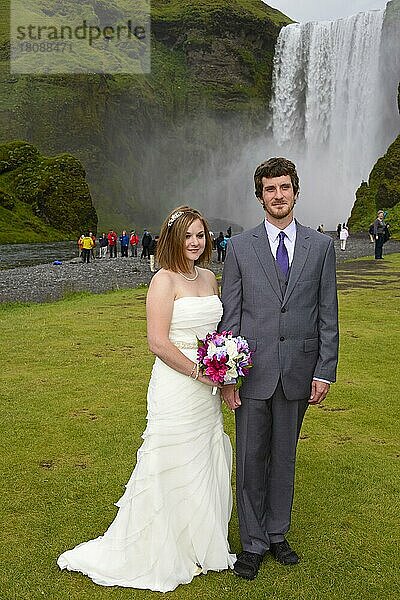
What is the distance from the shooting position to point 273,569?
4652 mm

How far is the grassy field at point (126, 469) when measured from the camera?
4512 millimetres

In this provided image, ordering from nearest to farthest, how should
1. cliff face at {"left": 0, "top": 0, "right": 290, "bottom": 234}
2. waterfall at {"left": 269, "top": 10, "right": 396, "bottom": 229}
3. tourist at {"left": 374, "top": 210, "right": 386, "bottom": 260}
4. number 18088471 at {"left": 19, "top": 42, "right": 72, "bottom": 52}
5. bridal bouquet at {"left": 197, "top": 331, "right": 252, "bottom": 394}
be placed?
bridal bouquet at {"left": 197, "top": 331, "right": 252, "bottom": 394} < tourist at {"left": 374, "top": 210, "right": 386, "bottom": 260} < waterfall at {"left": 269, "top": 10, "right": 396, "bottom": 229} < cliff face at {"left": 0, "top": 0, "right": 290, "bottom": 234} < number 18088471 at {"left": 19, "top": 42, "right": 72, "bottom": 52}

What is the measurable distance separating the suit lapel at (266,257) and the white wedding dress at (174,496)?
1.37 ft

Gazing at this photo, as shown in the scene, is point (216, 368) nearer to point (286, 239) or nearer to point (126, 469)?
point (286, 239)

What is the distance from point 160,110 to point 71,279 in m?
107

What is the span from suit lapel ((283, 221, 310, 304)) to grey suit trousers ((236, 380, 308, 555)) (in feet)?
2.31

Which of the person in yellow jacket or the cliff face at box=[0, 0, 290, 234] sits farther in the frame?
the cliff face at box=[0, 0, 290, 234]

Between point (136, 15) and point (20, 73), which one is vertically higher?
point (136, 15)

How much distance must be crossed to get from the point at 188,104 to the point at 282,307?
434ft

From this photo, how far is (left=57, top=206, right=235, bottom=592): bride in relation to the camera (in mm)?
4508

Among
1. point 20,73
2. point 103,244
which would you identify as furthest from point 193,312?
point 20,73

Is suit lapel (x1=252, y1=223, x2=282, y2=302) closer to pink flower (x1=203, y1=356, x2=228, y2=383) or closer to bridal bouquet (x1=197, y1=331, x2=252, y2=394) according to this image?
bridal bouquet (x1=197, y1=331, x2=252, y2=394)

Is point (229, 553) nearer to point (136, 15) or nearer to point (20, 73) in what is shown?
point (20, 73)

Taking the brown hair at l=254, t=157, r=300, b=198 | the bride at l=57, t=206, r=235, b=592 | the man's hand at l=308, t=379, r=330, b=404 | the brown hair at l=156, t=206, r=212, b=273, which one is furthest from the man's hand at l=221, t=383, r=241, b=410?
the brown hair at l=254, t=157, r=300, b=198
